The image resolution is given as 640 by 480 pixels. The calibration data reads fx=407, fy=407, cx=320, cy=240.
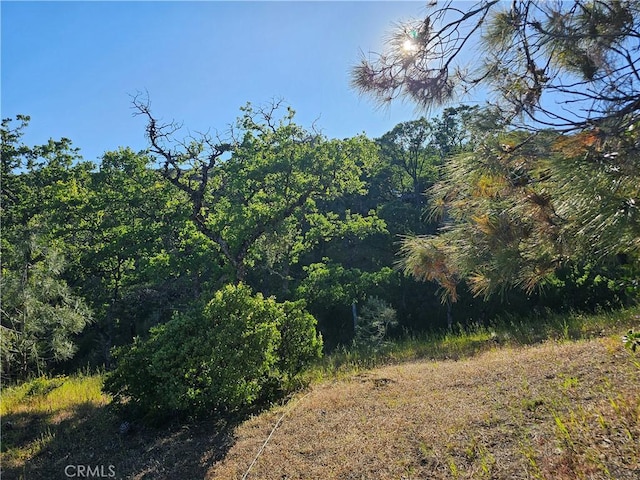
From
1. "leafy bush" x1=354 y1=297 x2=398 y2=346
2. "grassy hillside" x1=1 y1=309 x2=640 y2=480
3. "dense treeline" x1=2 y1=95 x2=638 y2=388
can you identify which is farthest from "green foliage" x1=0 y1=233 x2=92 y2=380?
"leafy bush" x1=354 y1=297 x2=398 y2=346

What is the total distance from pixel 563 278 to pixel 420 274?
9118mm

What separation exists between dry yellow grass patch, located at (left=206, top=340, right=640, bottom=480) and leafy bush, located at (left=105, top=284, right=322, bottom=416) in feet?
1.73

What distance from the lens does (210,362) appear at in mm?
4672

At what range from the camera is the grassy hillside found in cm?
260

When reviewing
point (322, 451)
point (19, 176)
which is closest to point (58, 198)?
point (19, 176)

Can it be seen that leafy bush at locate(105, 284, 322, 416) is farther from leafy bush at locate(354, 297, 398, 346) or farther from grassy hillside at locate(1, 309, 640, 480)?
leafy bush at locate(354, 297, 398, 346)

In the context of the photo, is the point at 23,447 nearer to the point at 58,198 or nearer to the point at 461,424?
the point at 461,424

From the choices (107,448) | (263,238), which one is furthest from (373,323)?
(107,448)

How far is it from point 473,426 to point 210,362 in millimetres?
2884

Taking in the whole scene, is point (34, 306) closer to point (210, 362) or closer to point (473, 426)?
point (210, 362)

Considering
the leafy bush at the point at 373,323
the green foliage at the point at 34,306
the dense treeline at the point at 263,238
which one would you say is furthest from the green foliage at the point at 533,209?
the leafy bush at the point at 373,323

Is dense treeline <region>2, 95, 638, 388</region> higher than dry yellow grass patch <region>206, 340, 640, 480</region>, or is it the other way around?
dense treeline <region>2, 95, 638, 388</region>

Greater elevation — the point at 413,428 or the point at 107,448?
the point at 413,428

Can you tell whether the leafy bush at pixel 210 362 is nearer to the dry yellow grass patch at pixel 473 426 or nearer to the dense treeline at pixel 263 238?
the dry yellow grass patch at pixel 473 426
